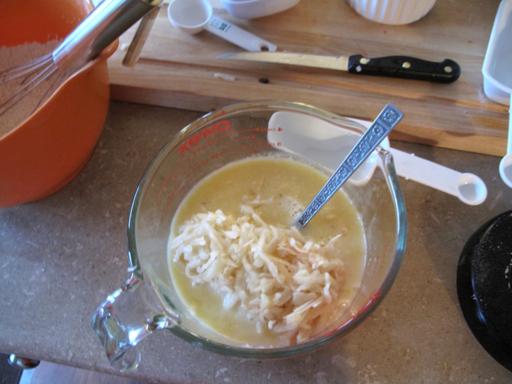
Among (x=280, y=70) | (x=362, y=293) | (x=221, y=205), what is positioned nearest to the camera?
(x=362, y=293)

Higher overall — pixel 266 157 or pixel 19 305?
pixel 266 157

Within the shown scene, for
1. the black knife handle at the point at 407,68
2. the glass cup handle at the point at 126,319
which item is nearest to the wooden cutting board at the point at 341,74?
the black knife handle at the point at 407,68

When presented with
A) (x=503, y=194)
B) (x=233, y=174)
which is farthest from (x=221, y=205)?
(x=503, y=194)

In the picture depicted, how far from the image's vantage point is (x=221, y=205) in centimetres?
82

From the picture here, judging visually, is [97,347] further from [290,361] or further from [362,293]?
[362,293]

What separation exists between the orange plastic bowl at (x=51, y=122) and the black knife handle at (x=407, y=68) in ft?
1.52

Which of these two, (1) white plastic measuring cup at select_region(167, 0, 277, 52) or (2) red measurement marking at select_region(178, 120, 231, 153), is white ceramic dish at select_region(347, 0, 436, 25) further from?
(2) red measurement marking at select_region(178, 120, 231, 153)

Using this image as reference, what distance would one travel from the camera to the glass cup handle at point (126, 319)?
59 cm

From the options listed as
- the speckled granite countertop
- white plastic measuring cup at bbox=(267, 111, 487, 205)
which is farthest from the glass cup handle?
white plastic measuring cup at bbox=(267, 111, 487, 205)

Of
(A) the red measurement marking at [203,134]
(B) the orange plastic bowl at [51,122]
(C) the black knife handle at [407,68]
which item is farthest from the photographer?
(C) the black knife handle at [407,68]

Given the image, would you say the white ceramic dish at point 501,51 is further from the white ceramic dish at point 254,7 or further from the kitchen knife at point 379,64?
the white ceramic dish at point 254,7

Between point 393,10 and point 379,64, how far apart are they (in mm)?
146

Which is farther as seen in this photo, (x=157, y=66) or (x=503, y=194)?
(x=157, y=66)

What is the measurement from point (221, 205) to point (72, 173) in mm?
282
